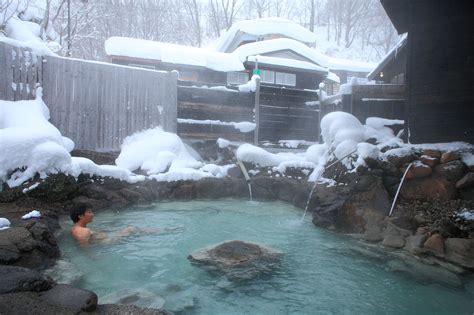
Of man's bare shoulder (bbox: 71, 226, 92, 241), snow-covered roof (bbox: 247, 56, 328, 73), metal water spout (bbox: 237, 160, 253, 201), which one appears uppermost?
snow-covered roof (bbox: 247, 56, 328, 73)

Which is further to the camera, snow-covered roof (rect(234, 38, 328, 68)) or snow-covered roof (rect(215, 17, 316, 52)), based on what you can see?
snow-covered roof (rect(215, 17, 316, 52))

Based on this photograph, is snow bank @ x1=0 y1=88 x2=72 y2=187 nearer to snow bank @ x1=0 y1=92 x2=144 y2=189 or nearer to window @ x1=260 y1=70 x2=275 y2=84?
snow bank @ x1=0 y1=92 x2=144 y2=189

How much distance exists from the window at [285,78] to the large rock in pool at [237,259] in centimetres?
1403

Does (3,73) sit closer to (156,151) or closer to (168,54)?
(156,151)

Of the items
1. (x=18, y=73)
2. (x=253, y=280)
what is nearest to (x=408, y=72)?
(x=253, y=280)

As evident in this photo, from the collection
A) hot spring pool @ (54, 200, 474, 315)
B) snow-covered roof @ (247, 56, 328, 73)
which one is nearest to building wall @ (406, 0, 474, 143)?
hot spring pool @ (54, 200, 474, 315)

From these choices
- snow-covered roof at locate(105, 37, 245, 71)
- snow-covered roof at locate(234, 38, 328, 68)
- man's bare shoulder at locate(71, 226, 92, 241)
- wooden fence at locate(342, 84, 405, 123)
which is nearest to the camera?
man's bare shoulder at locate(71, 226, 92, 241)

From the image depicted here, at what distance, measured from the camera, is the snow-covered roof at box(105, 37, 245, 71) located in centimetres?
1529

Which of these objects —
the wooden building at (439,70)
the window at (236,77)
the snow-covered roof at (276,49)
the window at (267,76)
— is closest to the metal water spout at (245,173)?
the wooden building at (439,70)

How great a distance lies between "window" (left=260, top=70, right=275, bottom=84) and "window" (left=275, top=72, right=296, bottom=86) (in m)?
0.24

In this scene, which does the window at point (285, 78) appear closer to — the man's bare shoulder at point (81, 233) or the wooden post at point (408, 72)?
the wooden post at point (408, 72)

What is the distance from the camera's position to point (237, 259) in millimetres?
4168

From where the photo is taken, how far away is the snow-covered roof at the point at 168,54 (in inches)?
602

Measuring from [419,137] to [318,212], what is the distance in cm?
243
